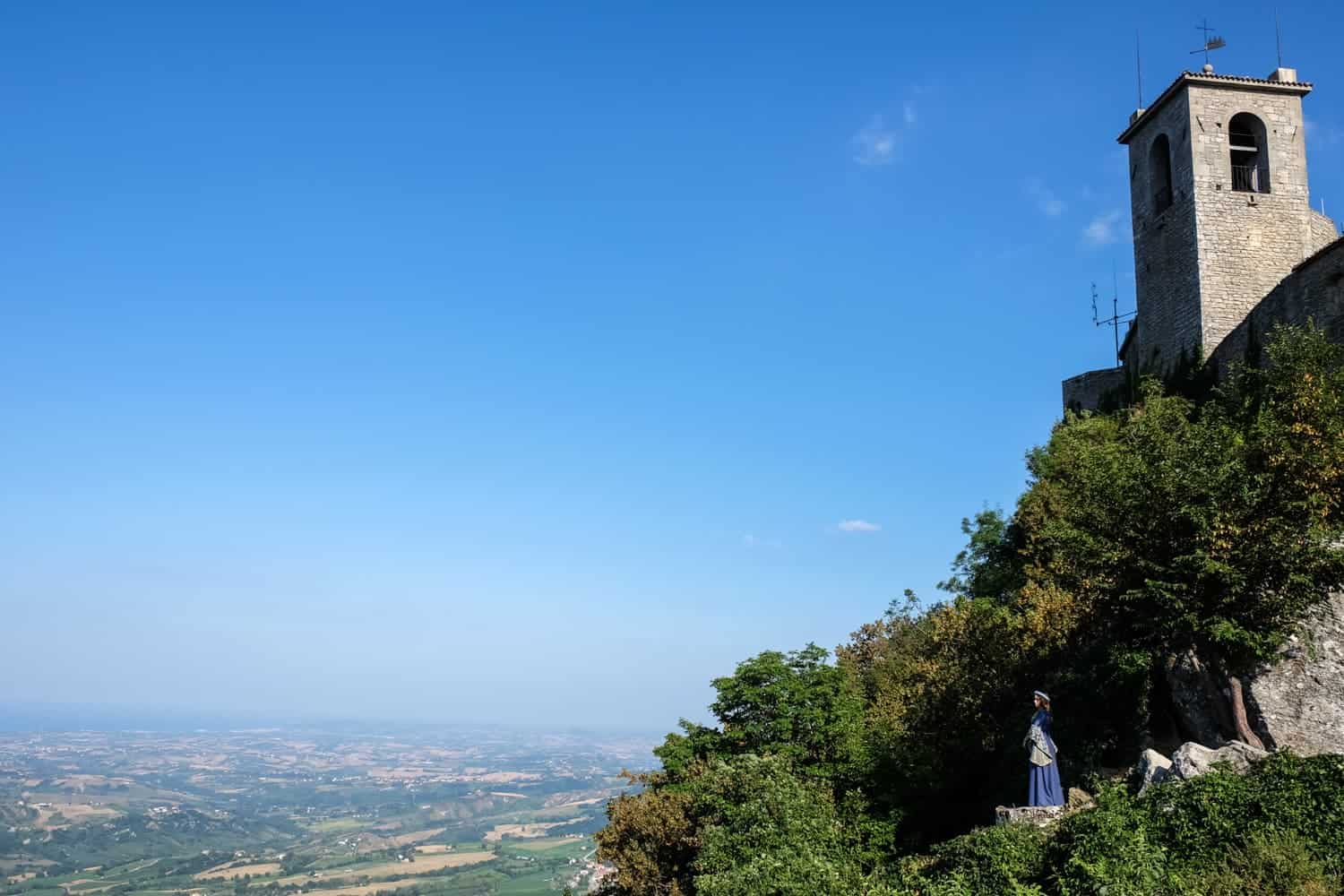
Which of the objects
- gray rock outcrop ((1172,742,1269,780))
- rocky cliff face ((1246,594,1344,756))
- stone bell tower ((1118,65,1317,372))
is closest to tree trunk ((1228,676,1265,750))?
rocky cliff face ((1246,594,1344,756))

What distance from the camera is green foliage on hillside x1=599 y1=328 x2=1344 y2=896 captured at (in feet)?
37.6

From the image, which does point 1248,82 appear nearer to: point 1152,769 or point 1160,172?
point 1160,172

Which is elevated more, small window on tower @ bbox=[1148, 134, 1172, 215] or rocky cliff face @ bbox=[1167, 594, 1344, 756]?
small window on tower @ bbox=[1148, 134, 1172, 215]

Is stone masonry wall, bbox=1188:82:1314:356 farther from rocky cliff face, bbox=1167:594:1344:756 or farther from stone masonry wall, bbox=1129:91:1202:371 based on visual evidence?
rocky cliff face, bbox=1167:594:1344:756

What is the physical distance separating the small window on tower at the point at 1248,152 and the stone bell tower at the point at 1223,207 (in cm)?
3

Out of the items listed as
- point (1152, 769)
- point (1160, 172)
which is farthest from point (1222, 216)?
point (1152, 769)

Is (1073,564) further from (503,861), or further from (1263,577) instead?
(503,861)

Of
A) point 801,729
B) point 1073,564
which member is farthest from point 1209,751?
point 801,729

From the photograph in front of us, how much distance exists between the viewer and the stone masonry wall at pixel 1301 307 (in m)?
24.3

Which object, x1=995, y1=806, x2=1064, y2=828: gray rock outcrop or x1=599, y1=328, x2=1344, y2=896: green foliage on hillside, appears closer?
x1=599, y1=328, x2=1344, y2=896: green foliage on hillside

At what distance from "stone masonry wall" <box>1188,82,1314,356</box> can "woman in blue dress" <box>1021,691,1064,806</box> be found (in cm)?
1971

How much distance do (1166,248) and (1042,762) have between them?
23.0m

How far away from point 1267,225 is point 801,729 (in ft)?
69.5

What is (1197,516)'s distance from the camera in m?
14.0
